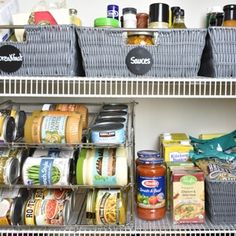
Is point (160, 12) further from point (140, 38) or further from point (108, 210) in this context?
point (108, 210)

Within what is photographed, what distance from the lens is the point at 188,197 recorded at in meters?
0.94

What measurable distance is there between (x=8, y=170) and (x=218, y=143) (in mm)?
706

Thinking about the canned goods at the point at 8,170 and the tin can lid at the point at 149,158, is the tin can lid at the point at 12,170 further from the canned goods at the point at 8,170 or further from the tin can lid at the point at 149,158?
the tin can lid at the point at 149,158

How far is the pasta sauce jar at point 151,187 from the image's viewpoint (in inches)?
37.2

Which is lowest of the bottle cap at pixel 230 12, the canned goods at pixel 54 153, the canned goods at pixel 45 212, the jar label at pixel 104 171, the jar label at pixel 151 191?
the canned goods at pixel 45 212

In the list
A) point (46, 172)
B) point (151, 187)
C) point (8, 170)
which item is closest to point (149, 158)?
point (151, 187)

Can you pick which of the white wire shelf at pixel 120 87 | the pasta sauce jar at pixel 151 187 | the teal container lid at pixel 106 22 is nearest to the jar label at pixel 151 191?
the pasta sauce jar at pixel 151 187

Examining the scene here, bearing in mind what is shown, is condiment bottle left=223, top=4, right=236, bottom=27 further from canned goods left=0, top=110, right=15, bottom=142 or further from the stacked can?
canned goods left=0, top=110, right=15, bottom=142

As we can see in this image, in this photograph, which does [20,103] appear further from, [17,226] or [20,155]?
[17,226]

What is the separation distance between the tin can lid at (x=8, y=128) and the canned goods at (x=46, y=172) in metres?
0.09

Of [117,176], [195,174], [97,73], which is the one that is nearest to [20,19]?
[97,73]

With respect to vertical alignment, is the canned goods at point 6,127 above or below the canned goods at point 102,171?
above

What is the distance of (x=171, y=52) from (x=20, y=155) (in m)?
0.54

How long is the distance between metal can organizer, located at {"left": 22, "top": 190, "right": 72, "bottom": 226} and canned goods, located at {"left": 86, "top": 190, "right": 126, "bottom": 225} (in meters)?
0.07
